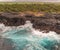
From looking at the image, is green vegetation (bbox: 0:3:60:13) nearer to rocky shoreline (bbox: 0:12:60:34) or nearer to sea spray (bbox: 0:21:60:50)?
rocky shoreline (bbox: 0:12:60:34)

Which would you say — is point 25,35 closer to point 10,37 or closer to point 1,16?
point 10,37

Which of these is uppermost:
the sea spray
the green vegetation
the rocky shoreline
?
the green vegetation

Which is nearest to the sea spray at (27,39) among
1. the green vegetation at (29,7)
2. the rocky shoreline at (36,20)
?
the rocky shoreline at (36,20)

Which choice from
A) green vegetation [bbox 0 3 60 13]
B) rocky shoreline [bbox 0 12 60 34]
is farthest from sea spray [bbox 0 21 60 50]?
green vegetation [bbox 0 3 60 13]

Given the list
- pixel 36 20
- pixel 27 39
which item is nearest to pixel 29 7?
pixel 36 20

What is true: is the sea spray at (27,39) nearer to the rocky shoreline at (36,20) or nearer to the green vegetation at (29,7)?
the rocky shoreline at (36,20)

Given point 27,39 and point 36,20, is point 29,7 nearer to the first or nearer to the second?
point 36,20

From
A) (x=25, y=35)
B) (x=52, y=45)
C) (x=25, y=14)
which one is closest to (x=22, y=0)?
(x=25, y=14)
